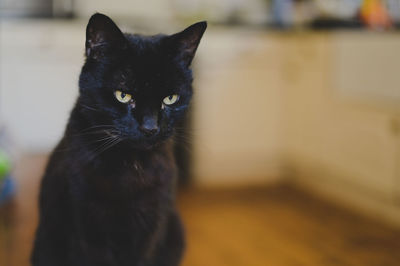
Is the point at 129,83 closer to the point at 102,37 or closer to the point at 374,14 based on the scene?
the point at 102,37

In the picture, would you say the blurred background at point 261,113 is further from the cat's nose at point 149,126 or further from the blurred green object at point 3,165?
the cat's nose at point 149,126

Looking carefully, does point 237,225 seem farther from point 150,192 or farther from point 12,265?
point 150,192

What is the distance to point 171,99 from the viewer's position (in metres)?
0.92

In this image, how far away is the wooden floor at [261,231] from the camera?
1.66m

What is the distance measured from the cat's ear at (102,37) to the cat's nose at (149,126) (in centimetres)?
15

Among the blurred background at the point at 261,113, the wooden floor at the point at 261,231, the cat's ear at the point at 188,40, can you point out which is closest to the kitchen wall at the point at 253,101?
the blurred background at the point at 261,113

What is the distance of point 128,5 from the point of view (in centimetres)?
288

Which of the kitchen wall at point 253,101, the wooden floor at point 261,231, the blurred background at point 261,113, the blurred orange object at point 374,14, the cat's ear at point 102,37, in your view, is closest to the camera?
the cat's ear at point 102,37

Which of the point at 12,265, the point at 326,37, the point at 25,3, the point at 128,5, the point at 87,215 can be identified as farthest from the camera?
the point at 128,5

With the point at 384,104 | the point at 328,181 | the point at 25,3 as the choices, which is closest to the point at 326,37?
the point at 384,104

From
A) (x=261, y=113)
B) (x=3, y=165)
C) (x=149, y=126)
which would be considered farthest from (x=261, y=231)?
(x=149, y=126)

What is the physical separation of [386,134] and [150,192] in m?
1.49

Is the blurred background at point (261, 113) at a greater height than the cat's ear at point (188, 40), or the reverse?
the cat's ear at point (188, 40)

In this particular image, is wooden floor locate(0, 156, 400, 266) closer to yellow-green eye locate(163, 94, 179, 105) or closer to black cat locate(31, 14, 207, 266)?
black cat locate(31, 14, 207, 266)
